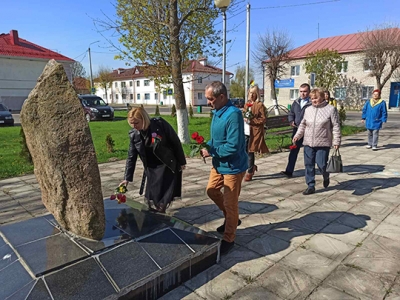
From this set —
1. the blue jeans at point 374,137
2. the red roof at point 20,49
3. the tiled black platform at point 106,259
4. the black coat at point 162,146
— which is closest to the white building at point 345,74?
the blue jeans at point 374,137

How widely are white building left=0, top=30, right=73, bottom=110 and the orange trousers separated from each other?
3079 cm

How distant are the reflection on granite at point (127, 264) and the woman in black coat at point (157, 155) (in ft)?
2.97

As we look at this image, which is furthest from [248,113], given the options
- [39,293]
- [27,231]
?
[39,293]

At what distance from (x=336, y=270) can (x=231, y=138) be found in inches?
61.2

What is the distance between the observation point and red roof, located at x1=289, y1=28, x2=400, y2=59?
33.6m

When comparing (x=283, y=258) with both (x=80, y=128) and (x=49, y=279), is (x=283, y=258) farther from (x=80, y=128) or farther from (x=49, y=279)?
(x=80, y=128)

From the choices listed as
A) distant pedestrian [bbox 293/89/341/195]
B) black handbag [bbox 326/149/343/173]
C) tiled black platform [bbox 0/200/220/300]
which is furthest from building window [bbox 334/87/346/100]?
tiled black platform [bbox 0/200/220/300]

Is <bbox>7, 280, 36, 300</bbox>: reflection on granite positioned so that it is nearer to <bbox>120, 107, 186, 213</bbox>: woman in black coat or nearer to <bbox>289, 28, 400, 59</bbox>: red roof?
<bbox>120, 107, 186, 213</bbox>: woman in black coat

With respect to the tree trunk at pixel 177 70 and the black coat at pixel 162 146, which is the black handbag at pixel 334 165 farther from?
the tree trunk at pixel 177 70

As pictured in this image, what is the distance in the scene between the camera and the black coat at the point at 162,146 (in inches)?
129

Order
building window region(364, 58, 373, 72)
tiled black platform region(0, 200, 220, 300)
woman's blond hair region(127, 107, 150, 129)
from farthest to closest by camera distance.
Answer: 1. building window region(364, 58, 373, 72)
2. woman's blond hair region(127, 107, 150, 129)
3. tiled black platform region(0, 200, 220, 300)

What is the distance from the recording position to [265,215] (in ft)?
13.5

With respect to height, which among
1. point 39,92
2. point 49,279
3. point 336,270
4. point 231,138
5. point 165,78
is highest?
point 165,78

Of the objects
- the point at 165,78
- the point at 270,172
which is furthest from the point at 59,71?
the point at 165,78
